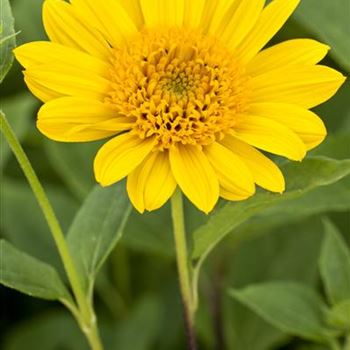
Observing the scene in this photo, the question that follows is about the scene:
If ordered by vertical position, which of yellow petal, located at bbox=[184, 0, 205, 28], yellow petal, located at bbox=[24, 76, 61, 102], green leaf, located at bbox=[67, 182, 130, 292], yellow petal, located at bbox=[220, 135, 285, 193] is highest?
yellow petal, located at bbox=[184, 0, 205, 28]

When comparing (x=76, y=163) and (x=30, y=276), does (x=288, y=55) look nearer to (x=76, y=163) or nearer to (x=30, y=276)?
(x=30, y=276)

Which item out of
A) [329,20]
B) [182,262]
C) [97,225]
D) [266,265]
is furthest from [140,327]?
[329,20]

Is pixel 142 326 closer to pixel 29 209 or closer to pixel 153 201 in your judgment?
pixel 29 209

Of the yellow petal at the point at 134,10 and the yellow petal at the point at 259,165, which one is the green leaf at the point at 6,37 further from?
the yellow petal at the point at 259,165

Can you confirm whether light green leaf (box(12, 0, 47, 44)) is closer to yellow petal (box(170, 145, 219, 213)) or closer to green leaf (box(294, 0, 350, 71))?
green leaf (box(294, 0, 350, 71))

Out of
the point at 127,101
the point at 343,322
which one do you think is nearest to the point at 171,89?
the point at 127,101

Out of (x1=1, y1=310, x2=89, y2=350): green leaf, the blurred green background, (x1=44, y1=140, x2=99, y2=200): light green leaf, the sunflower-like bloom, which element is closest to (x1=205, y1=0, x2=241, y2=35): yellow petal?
the sunflower-like bloom
